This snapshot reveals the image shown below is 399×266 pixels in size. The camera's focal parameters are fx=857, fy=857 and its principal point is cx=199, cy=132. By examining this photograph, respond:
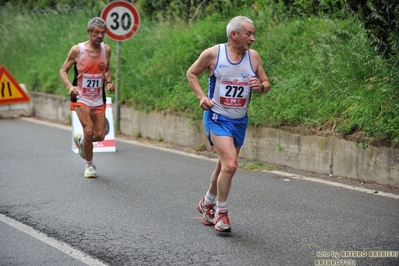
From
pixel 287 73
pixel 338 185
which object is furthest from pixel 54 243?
pixel 287 73

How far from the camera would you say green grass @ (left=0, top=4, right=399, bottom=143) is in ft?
34.9

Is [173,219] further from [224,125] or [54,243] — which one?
[54,243]

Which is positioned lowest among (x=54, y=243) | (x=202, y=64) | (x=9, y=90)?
(x=54, y=243)

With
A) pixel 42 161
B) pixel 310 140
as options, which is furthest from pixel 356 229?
pixel 42 161

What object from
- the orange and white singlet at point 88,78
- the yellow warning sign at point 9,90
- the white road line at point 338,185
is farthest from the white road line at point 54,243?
the yellow warning sign at point 9,90

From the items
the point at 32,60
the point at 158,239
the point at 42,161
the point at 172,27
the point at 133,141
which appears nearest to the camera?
the point at 158,239

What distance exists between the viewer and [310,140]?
1082 centimetres

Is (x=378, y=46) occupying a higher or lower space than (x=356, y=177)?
higher

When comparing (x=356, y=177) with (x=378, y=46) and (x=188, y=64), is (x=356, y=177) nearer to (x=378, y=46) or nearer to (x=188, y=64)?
(x=378, y=46)

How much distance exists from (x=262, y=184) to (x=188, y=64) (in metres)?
5.65

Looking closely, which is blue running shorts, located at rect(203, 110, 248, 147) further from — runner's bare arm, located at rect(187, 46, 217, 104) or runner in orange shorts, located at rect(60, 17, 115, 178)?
runner in orange shorts, located at rect(60, 17, 115, 178)

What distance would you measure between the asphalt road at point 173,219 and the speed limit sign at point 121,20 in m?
3.82

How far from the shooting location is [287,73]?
1295 centimetres

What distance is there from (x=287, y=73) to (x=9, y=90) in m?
7.19
